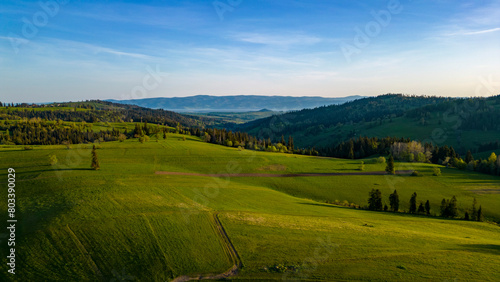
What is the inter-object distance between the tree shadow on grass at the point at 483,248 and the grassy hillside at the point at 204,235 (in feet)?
0.82

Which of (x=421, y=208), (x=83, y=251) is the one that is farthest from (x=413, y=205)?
(x=83, y=251)

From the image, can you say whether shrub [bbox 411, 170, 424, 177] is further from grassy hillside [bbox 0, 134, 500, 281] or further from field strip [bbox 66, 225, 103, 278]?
field strip [bbox 66, 225, 103, 278]

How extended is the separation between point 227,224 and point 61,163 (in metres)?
60.2

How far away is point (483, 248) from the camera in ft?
123

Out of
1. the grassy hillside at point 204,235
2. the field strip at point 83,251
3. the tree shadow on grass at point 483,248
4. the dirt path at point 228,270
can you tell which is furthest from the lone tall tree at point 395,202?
the field strip at point 83,251

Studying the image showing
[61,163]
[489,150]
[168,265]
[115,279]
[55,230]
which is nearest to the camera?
[115,279]

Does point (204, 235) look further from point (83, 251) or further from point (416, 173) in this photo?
point (416, 173)

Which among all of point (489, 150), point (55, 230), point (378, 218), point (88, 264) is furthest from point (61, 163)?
point (489, 150)

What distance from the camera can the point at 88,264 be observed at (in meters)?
29.4

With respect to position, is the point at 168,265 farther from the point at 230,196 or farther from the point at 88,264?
the point at 230,196

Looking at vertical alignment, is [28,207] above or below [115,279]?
above

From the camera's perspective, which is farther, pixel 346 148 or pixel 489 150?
pixel 489 150

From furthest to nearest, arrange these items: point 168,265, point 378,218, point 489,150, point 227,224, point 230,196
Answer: point 489,150 → point 230,196 → point 378,218 → point 227,224 → point 168,265

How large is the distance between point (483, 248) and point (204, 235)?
131 ft
